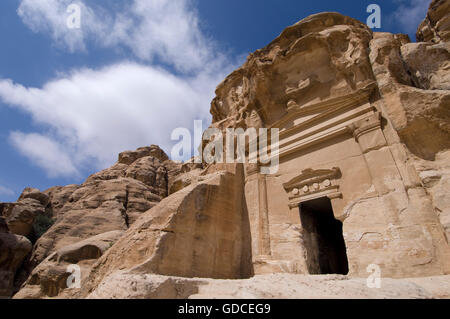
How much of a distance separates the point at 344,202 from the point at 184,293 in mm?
4429

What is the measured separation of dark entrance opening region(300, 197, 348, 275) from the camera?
22.6 feet

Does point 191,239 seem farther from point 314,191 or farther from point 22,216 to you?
point 22,216

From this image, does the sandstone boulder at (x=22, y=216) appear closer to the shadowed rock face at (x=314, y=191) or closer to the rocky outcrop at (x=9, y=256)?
the rocky outcrop at (x=9, y=256)

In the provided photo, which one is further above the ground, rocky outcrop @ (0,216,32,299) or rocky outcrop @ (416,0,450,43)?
rocky outcrop @ (416,0,450,43)

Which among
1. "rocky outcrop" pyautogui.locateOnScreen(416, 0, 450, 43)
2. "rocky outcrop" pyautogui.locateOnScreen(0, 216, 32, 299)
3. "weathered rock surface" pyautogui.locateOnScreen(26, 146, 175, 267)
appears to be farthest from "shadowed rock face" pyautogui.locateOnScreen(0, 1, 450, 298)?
"rocky outcrop" pyautogui.locateOnScreen(0, 216, 32, 299)

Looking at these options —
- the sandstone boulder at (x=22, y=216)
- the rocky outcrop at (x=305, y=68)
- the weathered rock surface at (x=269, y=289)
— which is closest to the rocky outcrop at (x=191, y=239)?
the weathered rock surface at (x=269, y=289)

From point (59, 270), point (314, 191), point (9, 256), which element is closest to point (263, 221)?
point (314, 191)

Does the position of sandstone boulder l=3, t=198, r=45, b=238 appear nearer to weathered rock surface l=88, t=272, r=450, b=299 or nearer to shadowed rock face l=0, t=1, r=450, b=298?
shadowed rock face l=0, t=1, r=450, b=298

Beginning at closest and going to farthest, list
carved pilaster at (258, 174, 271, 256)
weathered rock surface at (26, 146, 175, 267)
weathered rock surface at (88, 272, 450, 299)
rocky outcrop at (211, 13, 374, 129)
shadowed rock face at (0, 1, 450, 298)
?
weathered rock surface at (88, 272, 450, 299) → shadowed rock face at (0, 1, 450, 298) → carved pilaster at (258, 174, 271, 256) → rocky outcrop at (211, 13, 374, 129) → weathered rock surface at (26, 146, 175, 267)

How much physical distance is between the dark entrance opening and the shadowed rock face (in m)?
0.14

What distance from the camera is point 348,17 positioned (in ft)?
27.4

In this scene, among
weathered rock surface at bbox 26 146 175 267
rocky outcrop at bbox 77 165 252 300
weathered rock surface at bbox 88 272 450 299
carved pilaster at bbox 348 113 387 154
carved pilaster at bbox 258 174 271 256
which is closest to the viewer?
weathered rock surface at bbox 88 272 450 299

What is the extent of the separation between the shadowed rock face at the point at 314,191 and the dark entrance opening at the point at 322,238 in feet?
0.45
